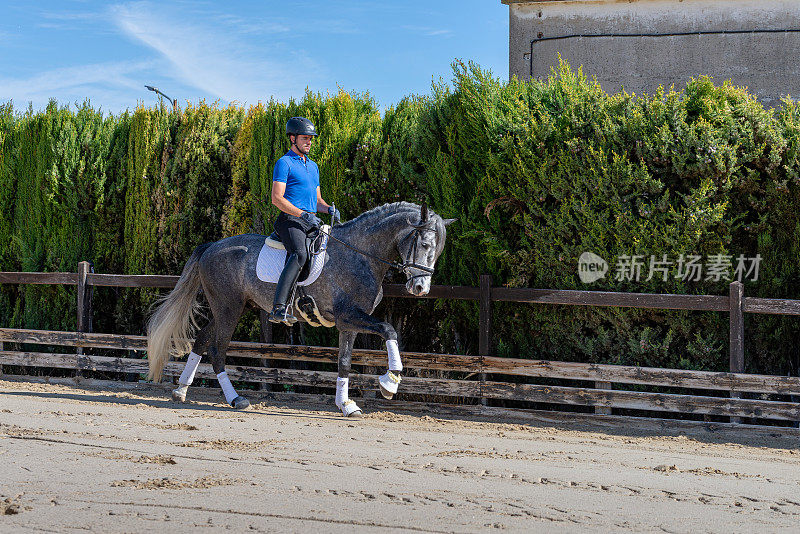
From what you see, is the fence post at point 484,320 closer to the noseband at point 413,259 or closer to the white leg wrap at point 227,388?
the noseband at point 413,259

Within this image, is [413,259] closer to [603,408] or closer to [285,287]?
[285,287]

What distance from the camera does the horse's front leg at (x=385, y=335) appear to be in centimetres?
799

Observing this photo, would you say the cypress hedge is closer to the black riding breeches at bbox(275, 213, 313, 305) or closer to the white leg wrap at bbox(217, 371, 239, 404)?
the black riding breeches at bbox(275, 213, 313, 305)

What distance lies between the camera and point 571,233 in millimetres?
8906

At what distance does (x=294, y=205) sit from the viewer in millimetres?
8703

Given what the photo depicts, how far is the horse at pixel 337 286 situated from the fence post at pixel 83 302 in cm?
211

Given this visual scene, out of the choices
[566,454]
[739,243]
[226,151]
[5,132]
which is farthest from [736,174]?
[5,132]

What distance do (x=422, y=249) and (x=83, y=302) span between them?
6079 mm

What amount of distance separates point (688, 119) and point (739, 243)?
1.45 meters

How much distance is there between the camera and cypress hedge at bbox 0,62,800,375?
332 inches

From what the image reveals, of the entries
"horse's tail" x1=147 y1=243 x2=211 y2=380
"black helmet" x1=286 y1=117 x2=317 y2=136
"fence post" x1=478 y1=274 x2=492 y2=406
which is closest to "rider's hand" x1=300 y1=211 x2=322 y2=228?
"black helmet" x1=286 y1=117 x2=317 y2=136

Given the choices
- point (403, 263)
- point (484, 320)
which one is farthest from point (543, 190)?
point (403, 263)

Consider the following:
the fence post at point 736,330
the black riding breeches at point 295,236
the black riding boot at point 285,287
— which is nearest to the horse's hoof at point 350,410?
the black riding boot at point 285,287

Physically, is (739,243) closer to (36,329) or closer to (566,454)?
(566,454)
